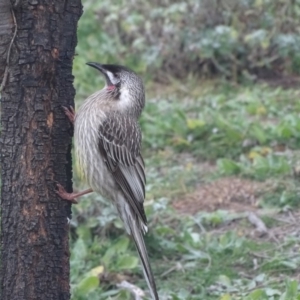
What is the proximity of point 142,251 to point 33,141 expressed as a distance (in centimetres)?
119

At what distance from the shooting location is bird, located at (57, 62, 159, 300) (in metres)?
5.80

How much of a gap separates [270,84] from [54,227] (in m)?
7.18

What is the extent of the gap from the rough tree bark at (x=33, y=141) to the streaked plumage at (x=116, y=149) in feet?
A: 2.89

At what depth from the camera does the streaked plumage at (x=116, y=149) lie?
5.81m

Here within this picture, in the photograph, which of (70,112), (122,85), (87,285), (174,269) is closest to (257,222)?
(174,269)

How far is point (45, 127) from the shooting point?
15.8 feet

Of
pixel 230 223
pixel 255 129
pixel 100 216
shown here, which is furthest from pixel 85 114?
pixel 255 129

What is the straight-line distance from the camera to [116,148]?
588 centimetres

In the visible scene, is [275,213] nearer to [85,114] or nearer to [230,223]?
[230,223]

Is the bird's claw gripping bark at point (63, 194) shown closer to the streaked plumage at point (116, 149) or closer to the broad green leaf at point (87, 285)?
the streaked plumage at point (116, 149)

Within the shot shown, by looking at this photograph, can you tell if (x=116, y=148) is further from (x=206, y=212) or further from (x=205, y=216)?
(x=206, y=212)

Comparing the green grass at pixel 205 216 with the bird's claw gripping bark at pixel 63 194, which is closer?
the bird's claw gripping bark at pixel 63 194

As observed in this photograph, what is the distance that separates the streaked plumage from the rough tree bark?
34.7 inches

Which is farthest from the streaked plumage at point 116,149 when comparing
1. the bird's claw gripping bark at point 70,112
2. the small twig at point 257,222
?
the small twig at point 257,222
